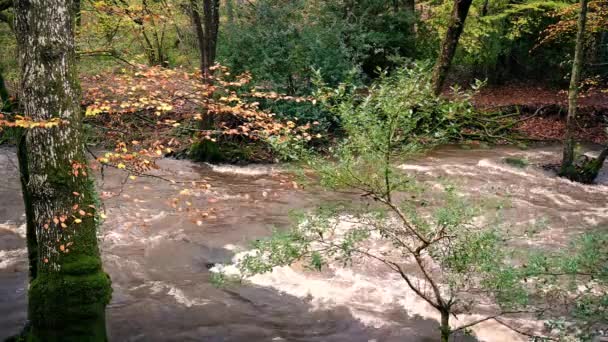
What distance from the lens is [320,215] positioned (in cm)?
518

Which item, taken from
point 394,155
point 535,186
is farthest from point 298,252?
point 535,186

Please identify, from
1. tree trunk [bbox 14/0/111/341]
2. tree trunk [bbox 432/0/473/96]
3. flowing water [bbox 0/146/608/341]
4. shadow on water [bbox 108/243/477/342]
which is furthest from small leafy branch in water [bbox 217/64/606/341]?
tree trunk [bbox 432/0/473/96]

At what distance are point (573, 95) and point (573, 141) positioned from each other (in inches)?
44.4

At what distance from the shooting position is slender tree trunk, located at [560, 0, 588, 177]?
11742 mm

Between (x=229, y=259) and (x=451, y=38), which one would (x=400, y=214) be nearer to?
(x=229, y=259)

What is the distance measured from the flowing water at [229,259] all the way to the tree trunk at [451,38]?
2510mm

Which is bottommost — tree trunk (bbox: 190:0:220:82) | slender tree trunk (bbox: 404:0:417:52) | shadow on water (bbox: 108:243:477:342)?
shadow on water (bbox: 108:243:477:342)

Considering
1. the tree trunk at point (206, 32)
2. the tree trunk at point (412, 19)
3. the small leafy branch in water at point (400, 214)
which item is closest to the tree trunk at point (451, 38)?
the tree trunk at point (206, 32)

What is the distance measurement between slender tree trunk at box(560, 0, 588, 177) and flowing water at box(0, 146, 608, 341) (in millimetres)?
478

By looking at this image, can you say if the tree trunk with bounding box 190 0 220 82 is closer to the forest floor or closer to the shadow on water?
the shadow on water

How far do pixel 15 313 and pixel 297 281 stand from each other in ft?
13.0

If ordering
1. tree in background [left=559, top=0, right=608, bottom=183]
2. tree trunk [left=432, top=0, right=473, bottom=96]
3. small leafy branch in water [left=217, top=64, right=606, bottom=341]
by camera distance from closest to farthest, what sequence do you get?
small leafy branch in water [left=217, top=64, right=606, bottom=341]
tree trunk [left=432, top=0, right=473, bottom=96]
tree in background [left=559, top=0, right=608, bottom=183]

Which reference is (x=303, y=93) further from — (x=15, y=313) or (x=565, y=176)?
(x=15, y=313)

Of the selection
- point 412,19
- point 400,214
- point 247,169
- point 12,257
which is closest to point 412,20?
point 412,19
